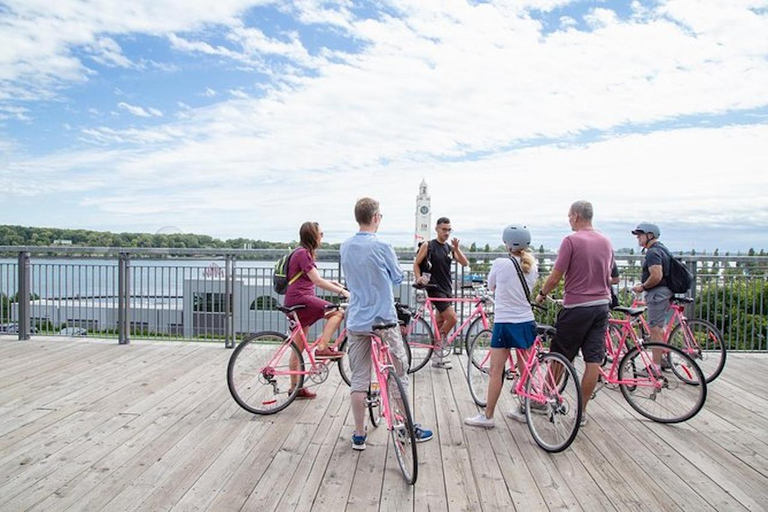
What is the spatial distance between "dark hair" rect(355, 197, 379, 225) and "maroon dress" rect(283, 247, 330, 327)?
1.14 m

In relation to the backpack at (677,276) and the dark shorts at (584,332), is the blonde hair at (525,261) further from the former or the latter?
the backpack at (677,276)

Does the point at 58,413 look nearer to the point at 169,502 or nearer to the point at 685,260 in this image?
the point at 169,502

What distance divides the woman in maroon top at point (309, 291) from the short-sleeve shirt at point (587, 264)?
5.71 feet

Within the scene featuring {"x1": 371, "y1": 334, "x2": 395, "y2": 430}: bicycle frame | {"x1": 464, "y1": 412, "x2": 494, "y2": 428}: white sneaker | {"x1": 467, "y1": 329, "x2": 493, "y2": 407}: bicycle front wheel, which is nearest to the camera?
{"x1": 371, "y1": 334, "x2": 395, "y2": 430}: bicycle frame

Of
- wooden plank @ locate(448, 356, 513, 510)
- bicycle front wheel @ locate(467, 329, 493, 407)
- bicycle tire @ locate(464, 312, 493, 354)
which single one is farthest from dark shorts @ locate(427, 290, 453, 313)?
wooden plank @ locate(448, 356, 513, 510)

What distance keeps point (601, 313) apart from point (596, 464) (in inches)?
41.3

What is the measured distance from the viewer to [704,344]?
6.37m

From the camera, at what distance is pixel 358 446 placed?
12.9ft

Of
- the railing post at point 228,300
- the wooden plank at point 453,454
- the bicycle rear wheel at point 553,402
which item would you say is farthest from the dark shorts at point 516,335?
the railing post at point 228,300

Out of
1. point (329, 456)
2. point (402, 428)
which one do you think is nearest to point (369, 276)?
point (402, 428)

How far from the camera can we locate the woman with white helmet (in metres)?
4.10

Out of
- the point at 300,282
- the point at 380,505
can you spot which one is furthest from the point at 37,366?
the point at 380,505

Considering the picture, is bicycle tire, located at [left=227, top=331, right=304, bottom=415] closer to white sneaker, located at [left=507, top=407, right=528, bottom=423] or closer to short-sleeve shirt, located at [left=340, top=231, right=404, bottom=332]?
short-sleeve shirt, located at [left=340, top=231, right=404, bottom=332]

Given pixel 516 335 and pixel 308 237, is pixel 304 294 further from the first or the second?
pixel 516 335
